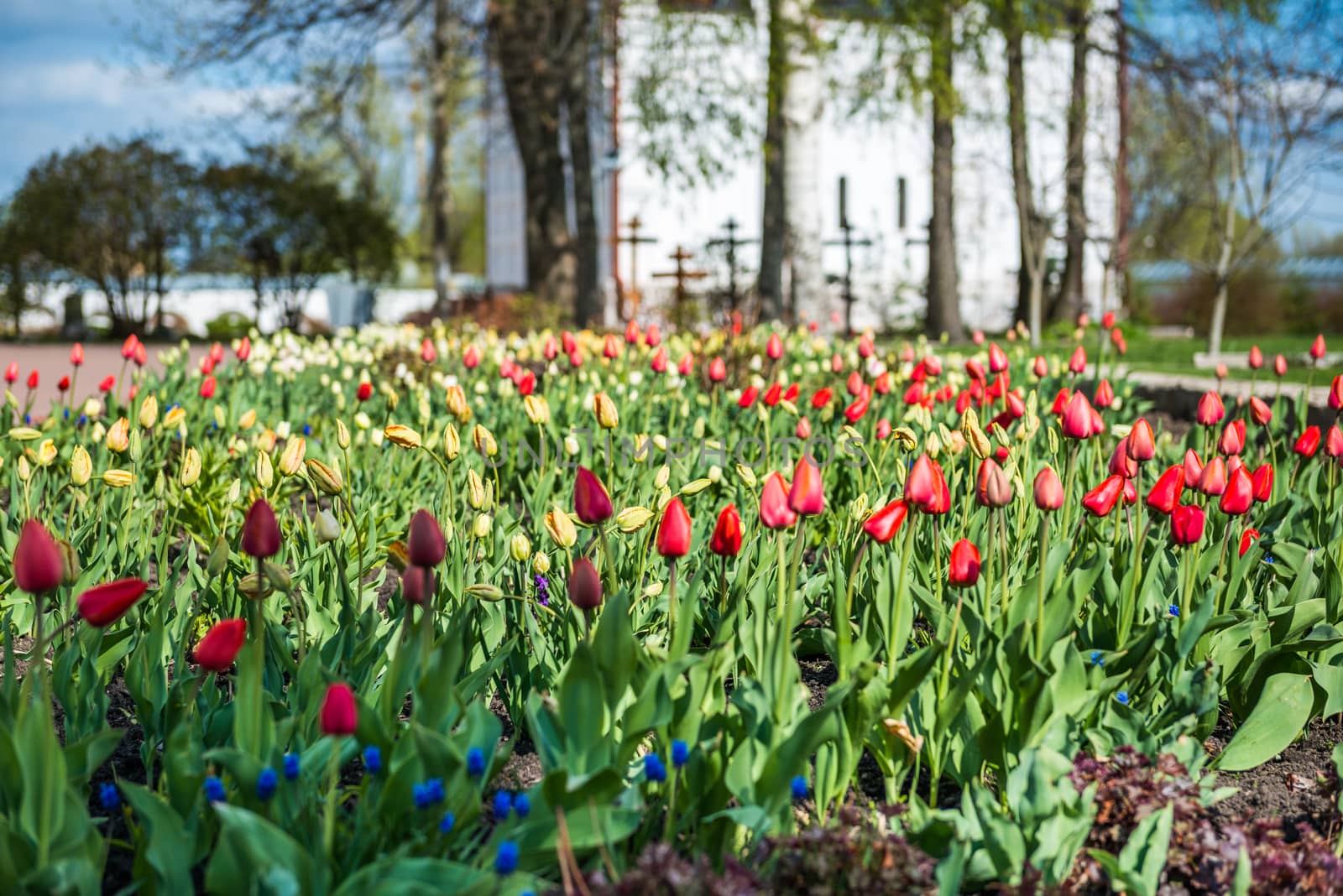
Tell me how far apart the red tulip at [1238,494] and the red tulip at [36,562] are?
217cm

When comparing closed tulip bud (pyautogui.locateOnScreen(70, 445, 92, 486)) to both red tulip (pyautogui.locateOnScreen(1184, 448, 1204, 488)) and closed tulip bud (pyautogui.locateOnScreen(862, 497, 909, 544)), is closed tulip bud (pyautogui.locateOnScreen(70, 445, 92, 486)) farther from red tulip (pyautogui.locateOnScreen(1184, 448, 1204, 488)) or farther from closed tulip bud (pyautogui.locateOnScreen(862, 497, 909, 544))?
red tulip (pyautogui.locateOnScreen(1184, 448, 1204, 488))

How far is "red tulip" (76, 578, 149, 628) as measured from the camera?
1.68 meters

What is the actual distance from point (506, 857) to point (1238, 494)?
171cm

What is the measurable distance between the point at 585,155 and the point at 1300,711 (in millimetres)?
13655

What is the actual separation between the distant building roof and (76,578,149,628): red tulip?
22.2 metres

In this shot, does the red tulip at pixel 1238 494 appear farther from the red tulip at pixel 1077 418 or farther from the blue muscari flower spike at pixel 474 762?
the blue muscari flower spike at pixel 474 762

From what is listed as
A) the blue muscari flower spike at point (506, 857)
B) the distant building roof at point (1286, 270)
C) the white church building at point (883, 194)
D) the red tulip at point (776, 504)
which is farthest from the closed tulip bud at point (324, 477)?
the distant building roof at point (1286, 270)

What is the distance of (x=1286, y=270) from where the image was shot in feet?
79.7

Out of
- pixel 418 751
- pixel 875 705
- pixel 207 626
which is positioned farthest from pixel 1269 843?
pixel 207 626

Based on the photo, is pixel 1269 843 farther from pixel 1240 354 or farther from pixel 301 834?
pixel 1240 354

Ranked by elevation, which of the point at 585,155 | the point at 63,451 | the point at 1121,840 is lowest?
the point at 1121,840

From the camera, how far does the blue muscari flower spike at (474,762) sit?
1772 mm

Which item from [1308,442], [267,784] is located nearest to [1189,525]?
[1308,442]

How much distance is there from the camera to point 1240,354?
1370 cm
